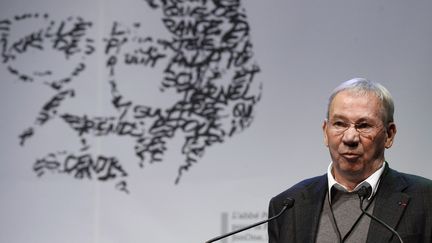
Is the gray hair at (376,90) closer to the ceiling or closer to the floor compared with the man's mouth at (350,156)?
closer to the ceiling

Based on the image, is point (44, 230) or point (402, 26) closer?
point (402, 26)

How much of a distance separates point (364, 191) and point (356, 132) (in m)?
0.22

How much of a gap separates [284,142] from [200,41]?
30.2 inches

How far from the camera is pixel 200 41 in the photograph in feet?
14.6

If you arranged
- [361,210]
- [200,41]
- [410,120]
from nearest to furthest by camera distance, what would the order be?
1. [361,210]
2. [410,120]
3. [200,41]

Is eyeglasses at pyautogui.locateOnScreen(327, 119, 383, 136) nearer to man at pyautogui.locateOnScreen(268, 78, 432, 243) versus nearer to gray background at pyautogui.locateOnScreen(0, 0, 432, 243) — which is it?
man at pyautogui.locateOnScreen(268, 78, 432, 243)

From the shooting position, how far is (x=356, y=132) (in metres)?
2.58

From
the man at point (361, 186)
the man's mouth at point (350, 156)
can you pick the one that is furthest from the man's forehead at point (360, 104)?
the man's mouth at point (350, 156)

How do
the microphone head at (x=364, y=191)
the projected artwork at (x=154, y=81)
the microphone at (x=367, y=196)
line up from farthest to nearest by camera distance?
the projected artwork at (x=154, y=81) < the microphone head at (x=364, y=191) < the microphone at (x=367, y=196)

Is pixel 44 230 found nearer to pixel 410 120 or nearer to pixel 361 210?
pixel 410 120

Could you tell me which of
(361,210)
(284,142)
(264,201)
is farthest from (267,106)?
(361,210)

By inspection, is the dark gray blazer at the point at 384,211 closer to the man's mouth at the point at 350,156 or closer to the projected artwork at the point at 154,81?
the man's mouth at the point at 350,156

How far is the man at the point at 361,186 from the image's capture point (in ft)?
8.29

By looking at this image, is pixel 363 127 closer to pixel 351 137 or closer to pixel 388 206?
pixel 351 137
